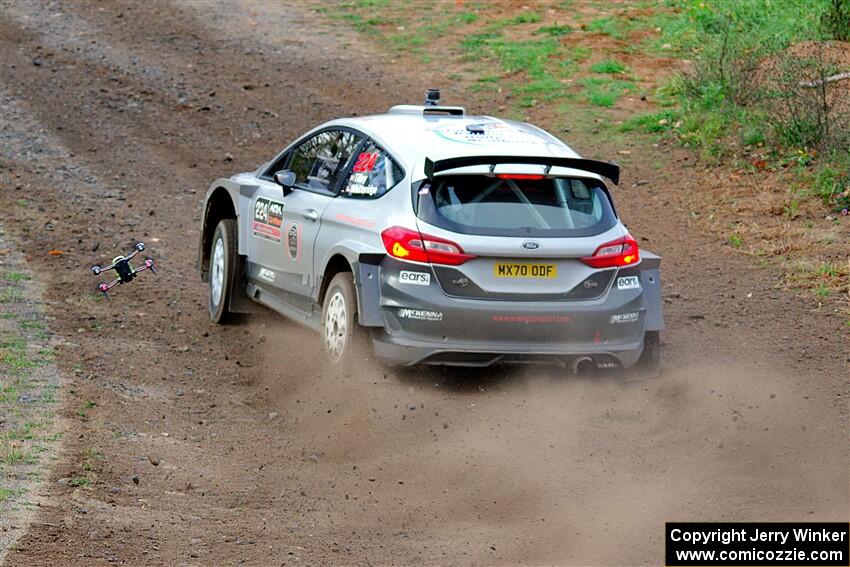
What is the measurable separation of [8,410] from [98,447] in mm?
879

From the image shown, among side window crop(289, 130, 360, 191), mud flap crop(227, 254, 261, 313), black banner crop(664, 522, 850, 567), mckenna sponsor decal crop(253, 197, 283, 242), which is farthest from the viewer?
mud flap crop(227, 254, 261, 313)

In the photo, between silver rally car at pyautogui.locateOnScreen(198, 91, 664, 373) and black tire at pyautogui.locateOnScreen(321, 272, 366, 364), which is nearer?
silver rally car at pyautogui.locateOnScreen(198, 91, 664, 373)

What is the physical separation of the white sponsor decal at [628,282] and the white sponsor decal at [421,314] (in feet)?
4.15

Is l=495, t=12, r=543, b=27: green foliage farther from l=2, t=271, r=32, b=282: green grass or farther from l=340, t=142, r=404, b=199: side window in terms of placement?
l=340, t=142, r=404, b=199: side window

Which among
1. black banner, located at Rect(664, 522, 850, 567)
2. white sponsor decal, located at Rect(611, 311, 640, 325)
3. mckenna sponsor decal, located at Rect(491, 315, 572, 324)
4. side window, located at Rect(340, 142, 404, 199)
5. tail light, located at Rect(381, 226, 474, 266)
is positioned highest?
side window, located at Rect(340, 142, 404, 199)

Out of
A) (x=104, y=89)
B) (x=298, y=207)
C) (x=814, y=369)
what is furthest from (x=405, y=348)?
(x=104, y=89)

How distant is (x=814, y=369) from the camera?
10.0m

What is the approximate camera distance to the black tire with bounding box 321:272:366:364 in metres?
9.07

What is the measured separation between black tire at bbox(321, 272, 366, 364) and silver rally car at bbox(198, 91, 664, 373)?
1 centimetres

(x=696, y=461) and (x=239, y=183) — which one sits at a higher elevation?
(x=239, y=183)

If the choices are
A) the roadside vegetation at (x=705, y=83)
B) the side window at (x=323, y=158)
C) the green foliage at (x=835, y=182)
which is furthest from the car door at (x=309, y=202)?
the green foliage at (x=835, y=182)

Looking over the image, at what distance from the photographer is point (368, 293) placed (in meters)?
8.94

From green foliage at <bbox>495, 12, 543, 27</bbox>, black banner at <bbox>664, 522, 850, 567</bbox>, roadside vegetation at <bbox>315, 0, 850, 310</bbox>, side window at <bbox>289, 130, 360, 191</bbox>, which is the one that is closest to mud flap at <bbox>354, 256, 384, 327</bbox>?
side window at <bbox>289, 130, 360, 191</bbox>

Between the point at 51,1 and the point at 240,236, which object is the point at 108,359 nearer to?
the point at 240,236
